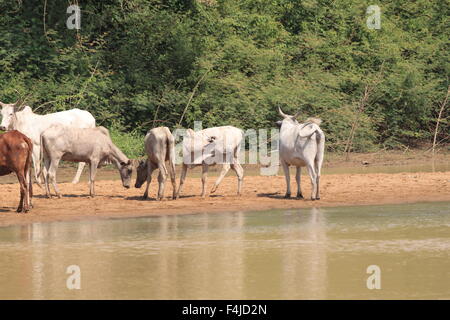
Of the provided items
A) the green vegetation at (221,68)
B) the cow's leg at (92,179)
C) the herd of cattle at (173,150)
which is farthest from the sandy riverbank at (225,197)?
the green vegetation at (221,68)

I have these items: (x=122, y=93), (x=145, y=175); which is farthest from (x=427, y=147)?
(x=145, y=175)

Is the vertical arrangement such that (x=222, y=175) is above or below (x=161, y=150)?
below

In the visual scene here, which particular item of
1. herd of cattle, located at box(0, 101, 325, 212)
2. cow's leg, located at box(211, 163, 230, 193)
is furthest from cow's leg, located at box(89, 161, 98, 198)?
cow's leg, located at box(211, 163, 230, 193)

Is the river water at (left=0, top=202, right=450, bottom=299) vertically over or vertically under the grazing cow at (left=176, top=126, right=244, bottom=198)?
under

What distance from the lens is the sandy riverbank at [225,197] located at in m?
15.3

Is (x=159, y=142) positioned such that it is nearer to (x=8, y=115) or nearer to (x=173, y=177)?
(x=173, y=177)

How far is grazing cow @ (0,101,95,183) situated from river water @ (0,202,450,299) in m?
5.12

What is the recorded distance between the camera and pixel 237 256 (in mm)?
10586

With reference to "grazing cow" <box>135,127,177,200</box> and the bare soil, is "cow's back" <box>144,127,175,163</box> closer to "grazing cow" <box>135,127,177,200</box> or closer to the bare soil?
"grazing cow" <box>135,127,177,200</box>

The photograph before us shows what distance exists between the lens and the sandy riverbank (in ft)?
50.2

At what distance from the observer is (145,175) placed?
17.4m

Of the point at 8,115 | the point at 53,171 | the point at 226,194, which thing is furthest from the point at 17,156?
the point at 226,194

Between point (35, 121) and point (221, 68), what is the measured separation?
10.00 metres
